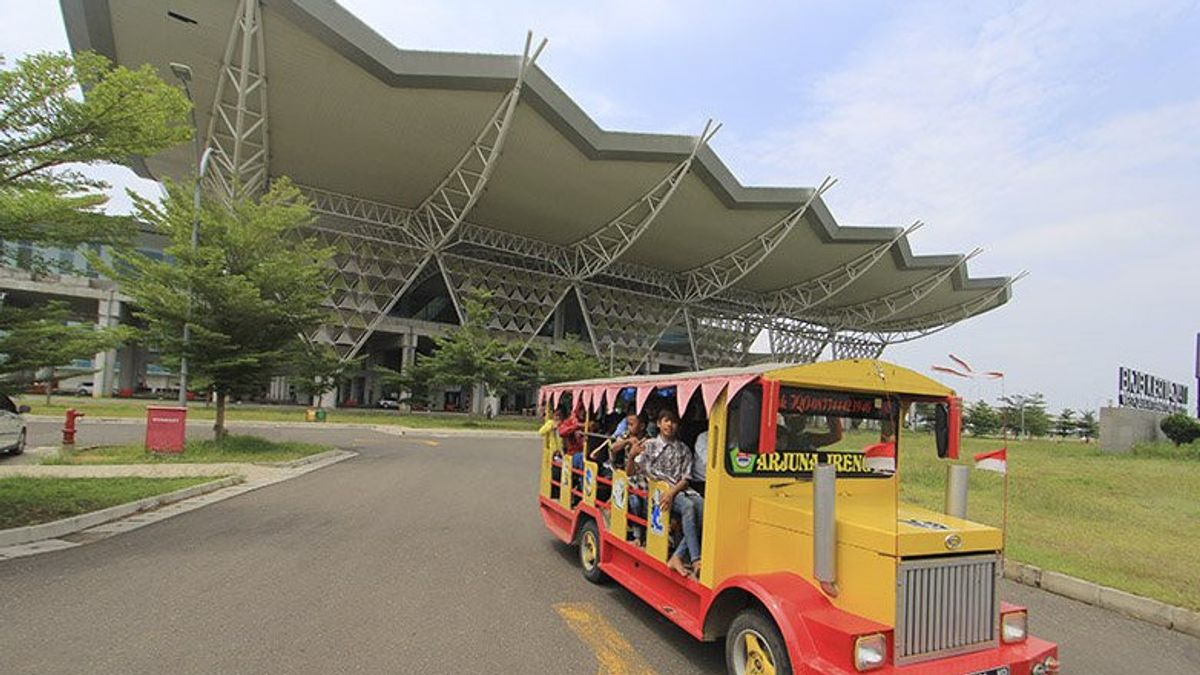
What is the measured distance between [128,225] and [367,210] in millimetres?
34420

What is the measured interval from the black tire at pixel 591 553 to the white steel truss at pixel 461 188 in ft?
87.0

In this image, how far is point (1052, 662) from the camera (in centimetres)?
386

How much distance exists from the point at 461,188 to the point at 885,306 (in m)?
49.3

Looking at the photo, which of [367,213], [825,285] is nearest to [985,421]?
[825,285]

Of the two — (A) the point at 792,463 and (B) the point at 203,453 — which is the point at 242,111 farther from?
(A) the point at 792,463

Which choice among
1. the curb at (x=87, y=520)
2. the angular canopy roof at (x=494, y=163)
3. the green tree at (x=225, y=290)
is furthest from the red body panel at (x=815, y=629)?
the angular canopy roof at (x=494, y=163)

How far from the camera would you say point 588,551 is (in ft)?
22.7

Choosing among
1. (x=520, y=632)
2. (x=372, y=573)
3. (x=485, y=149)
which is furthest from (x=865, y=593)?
(x=485, y=149)

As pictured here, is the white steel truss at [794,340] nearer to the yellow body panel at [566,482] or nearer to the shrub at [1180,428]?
the shrub at [1180,428]

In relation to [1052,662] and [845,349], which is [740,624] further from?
[845,349]

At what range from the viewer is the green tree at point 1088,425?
81.0 m

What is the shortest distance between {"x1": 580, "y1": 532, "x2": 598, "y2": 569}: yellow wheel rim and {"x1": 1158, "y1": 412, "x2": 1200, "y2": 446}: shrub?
31882 millimetres

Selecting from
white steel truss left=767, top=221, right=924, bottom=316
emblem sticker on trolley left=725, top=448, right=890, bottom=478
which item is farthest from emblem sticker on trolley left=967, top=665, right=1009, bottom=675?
white steel truss left=767, top=221, right=924, bottom=316

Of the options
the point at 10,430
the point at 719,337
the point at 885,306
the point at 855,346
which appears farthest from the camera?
the point at 855,346
